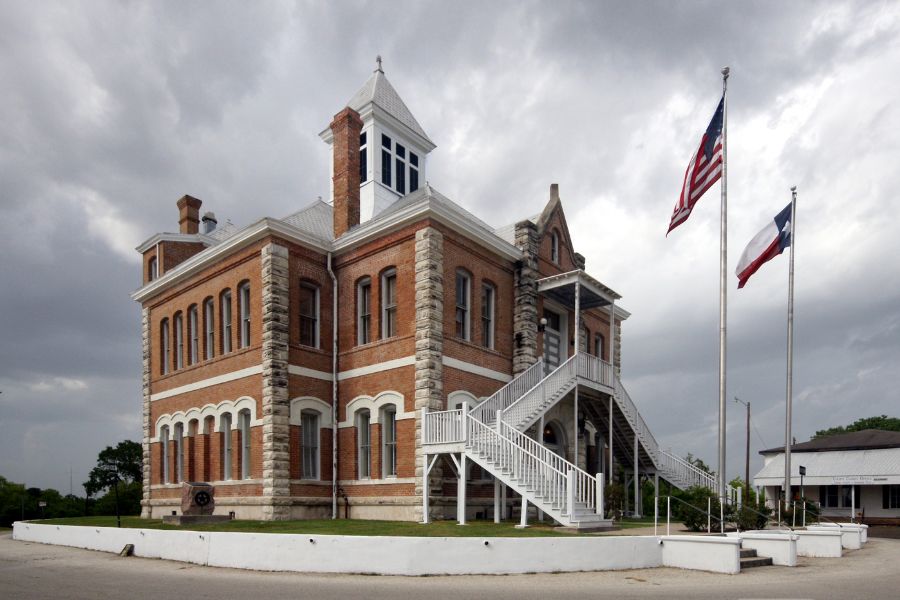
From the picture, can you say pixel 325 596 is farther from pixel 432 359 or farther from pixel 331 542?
pixel 432 359

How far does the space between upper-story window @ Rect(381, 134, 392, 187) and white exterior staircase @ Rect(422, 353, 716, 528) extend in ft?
32.6

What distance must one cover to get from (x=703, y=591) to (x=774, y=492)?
36.1 m

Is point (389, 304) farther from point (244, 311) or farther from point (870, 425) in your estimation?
point (870, 425)

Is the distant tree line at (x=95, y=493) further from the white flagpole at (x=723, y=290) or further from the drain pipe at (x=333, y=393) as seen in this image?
the white flagpole at (x=723, y=290)

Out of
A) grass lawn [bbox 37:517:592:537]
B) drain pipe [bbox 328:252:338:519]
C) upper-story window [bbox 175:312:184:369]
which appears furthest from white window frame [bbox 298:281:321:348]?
upper-story window [bbox 175:312:184:369]

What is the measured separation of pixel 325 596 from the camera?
1060cm

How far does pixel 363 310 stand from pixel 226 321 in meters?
5.38

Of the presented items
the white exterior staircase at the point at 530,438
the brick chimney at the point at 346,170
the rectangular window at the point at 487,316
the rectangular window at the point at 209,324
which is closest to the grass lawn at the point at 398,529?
the white exterior staircase at the point at 530,438

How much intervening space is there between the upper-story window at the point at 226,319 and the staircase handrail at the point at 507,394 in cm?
942

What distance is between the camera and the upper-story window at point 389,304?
22984 millimetres

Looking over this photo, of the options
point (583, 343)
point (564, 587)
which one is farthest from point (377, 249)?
point (564, 587)

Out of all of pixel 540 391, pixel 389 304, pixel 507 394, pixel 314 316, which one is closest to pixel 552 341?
pixel 507 394

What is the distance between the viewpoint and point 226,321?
26.0 m

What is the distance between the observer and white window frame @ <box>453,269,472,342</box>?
23.0m
